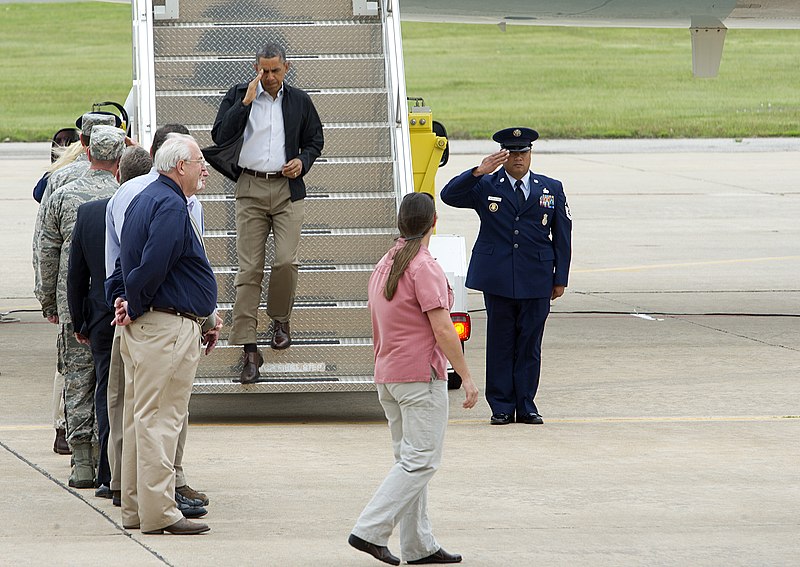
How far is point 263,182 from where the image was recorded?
9.49m

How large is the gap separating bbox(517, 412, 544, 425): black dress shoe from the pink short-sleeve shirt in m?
3.44

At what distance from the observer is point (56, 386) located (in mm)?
8508

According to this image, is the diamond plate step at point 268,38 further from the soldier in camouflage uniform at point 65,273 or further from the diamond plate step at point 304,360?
the soldier in camouflage uniform at point 65,273

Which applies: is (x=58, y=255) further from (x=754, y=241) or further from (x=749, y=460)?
(x=754, y=241)

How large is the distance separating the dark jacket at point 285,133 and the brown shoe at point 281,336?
886 millimetres

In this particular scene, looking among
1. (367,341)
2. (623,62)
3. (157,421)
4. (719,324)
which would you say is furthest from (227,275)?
(623,62)

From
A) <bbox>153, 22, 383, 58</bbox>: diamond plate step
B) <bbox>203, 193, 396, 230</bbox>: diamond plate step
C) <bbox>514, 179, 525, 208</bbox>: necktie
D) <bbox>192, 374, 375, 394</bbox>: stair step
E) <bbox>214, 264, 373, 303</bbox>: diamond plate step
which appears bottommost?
<bbox>192, 374, 375, 394</bbox>: stair step

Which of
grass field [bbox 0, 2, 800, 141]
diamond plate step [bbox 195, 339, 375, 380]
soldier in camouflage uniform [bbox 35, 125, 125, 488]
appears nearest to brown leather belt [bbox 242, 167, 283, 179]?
diamond plate step [bbox 195, 339, 375, 380]

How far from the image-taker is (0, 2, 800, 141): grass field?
4103cm

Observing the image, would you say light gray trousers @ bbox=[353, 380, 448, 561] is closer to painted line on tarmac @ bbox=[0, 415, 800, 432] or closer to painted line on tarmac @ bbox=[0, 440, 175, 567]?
painted line on tarmac @ bbox=[0, 440, 175, 567]

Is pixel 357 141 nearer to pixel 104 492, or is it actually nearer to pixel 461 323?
pixel 461 323

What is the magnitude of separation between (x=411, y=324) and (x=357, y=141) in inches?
184

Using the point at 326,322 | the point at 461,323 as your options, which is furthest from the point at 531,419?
the point at 326,322

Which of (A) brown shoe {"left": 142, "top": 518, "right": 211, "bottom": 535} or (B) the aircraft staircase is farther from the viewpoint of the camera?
(B) the aircraft staircase
